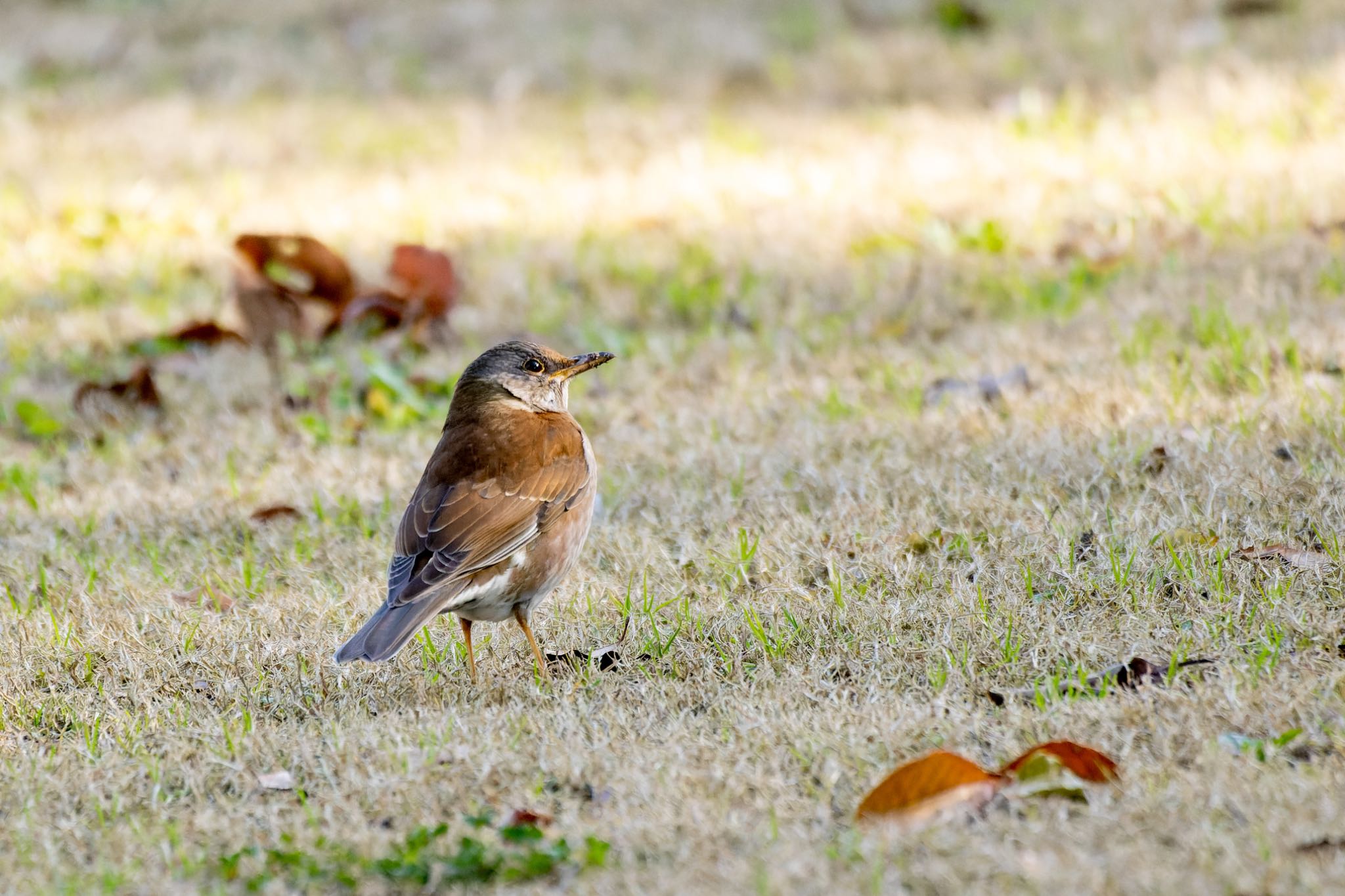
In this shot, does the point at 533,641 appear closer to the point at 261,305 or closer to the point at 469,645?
the point at 469,645

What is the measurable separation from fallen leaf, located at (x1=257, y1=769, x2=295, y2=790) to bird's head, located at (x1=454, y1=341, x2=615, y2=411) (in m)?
1.56

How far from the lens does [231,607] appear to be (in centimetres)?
498

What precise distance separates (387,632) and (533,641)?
49 cm

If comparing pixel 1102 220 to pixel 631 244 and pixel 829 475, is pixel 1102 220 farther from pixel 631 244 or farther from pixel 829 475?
pixel 829 475

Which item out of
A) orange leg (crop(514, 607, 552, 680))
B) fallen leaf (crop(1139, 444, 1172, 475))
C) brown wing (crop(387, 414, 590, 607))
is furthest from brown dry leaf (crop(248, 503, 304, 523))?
fallen leaf (crop(1139, 444, 1172, 475))

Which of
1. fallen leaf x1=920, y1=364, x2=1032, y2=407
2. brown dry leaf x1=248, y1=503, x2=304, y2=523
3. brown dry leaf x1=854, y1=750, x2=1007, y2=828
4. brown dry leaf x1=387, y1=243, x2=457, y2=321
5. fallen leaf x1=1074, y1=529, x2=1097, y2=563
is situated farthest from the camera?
brown dry leaf x1=387, y1=243, x2=457, y2=321

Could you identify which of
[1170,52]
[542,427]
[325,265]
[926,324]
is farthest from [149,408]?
[1170,52]

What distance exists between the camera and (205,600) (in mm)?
5105

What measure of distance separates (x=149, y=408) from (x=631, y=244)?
2633 millimetres

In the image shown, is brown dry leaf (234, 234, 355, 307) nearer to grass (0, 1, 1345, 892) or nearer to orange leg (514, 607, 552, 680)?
grass (0, 1, 1345, 892)

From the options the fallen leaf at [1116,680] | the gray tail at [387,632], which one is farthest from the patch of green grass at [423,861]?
the fallen leaf at [1116,680]

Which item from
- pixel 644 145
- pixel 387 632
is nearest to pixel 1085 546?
pixel 387 632

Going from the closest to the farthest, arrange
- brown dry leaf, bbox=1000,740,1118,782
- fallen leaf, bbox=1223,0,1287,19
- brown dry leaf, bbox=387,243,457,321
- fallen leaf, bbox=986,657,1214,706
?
brown dry leaf, bbox=1000,740,1118,782 < fallen leaf, bbox=986,657,1214,706 < brown dry leaf, bbox=387,243,457,321 < fallen leaf, bbox=1223,0,1287,19

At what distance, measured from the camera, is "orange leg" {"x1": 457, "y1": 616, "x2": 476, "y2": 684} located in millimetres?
4445
